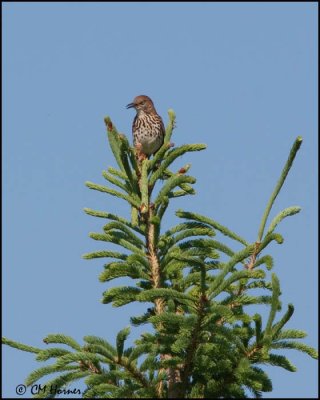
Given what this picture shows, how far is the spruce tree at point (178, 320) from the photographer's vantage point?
13.5 ft

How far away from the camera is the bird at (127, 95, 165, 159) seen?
29.6 ft

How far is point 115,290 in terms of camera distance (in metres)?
4.66

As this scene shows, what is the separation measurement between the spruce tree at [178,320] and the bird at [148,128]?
12.4ft

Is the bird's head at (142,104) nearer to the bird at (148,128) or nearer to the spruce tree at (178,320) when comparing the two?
the bird at (148,128)

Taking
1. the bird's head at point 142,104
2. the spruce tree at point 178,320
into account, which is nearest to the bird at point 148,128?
the bird's head at point 142,104

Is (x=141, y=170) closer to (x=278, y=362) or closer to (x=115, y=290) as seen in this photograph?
(x=115, y=290)

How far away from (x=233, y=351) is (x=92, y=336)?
84 cm

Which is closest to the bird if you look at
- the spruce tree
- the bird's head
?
the bird's head

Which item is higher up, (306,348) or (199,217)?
(199,217)

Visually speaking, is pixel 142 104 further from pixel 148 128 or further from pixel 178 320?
pixel 178 320

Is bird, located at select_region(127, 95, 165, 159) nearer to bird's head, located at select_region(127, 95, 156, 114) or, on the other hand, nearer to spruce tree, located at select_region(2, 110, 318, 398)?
bird's head, located at select_region(127, 95, 156, 114)

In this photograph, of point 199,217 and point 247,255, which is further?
point 199,217

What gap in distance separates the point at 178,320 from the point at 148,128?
18.0ft

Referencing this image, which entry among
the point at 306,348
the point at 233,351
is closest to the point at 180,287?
the point at 233,351
